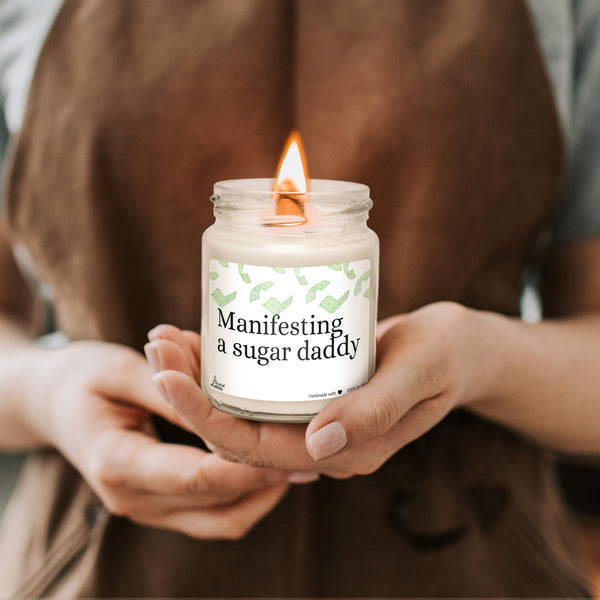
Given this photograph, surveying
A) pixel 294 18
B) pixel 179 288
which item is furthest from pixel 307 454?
pixel 294 18

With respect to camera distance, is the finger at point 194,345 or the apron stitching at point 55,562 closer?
the finger at point 194,345

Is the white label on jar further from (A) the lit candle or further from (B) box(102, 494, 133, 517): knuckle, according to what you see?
(B) box(102, 494, 133, 517): knuckle

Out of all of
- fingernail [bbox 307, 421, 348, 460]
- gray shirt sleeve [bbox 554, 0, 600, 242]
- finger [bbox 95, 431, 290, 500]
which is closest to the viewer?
fingernail [bbox 307, 421, 348, 460]

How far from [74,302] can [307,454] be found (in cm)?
32

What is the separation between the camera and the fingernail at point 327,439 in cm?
38

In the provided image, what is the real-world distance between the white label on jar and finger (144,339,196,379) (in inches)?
1.3

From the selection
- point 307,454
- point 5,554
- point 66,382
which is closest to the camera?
point 307,454

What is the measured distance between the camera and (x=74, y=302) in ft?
2.06

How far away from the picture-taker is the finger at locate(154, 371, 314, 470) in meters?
0.38

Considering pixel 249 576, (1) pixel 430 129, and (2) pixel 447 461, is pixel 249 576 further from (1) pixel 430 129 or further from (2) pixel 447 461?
(1) pixel 430 129

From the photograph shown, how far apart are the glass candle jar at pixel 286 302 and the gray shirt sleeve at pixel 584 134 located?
13.1 inches

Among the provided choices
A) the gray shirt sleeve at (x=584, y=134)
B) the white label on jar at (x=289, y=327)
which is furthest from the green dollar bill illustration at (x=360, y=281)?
the gray shirt sleeve at (x=584, y=134)

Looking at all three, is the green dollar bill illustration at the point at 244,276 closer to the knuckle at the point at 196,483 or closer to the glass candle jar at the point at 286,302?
the glass candle jar at the point at 286,302

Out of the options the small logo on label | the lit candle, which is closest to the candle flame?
the lit candle
